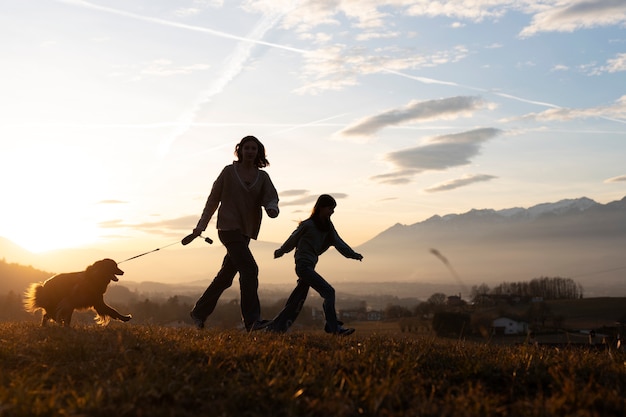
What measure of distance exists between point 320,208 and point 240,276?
1.72 meters

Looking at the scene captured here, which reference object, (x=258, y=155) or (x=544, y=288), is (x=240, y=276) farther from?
(x=544, y=288)

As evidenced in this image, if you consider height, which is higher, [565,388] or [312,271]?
[312,271]

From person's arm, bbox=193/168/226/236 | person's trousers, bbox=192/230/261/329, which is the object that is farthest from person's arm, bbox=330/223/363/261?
person's arm, bbox=193/168/226/236

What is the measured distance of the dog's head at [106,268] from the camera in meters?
10.1

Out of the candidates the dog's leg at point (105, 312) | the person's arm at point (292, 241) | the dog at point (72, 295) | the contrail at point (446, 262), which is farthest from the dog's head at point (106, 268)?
the contrail at point (446, 262)

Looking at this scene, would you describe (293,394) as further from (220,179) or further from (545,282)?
(545,282)

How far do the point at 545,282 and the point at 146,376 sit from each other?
198647 mm

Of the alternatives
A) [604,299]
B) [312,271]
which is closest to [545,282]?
[604,299]

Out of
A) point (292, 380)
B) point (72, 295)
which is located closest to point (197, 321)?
point (72, 295)

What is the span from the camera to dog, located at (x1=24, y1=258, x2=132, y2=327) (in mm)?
9695

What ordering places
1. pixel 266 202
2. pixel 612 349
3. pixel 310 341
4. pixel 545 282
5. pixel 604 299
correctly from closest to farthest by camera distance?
pixel 612 349 → pixel 310 341 → pixel 266 202 → pixel 604 299 → pixel 545 282

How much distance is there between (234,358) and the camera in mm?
5598

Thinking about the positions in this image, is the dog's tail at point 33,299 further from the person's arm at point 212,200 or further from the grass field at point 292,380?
the grass field at point 292,380

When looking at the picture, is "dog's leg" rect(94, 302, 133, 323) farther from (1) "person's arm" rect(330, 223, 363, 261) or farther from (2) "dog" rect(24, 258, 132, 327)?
(1) "person's arm" rect(330, 223, 363, 261)
